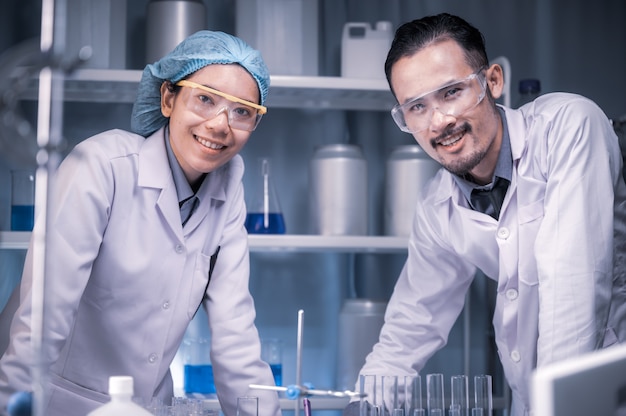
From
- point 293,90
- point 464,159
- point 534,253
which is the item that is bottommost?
point 534,253

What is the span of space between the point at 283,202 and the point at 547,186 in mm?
1161

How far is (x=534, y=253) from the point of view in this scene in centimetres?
159

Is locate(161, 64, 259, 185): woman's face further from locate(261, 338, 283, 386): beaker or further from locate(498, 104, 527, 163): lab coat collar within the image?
locate(261, 338, 283, 386): beaker

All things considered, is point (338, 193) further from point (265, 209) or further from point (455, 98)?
point (455, 98)

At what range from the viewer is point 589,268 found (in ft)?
4.58

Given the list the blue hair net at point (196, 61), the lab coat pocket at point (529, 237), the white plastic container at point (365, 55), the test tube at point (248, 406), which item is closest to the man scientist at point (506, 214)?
the lab coat pocket at point (529, 237)

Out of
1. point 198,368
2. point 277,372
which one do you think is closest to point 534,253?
point 277,372

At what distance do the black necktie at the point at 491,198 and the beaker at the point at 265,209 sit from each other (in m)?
0.65

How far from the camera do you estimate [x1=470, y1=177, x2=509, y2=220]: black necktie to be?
1.76 meters

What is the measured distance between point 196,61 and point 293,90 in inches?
22.6

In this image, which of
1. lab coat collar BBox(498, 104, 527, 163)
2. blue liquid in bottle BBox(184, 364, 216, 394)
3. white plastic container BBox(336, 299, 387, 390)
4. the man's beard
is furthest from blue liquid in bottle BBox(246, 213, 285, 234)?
lab coat collar BBox(498, 104, 527, 163)

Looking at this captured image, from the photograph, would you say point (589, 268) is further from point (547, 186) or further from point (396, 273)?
point (396, 273)

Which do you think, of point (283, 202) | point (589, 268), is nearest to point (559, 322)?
point (589, 268)

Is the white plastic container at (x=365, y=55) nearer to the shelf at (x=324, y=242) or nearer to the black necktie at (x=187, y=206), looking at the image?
the shelf at (x=324, y=242)
